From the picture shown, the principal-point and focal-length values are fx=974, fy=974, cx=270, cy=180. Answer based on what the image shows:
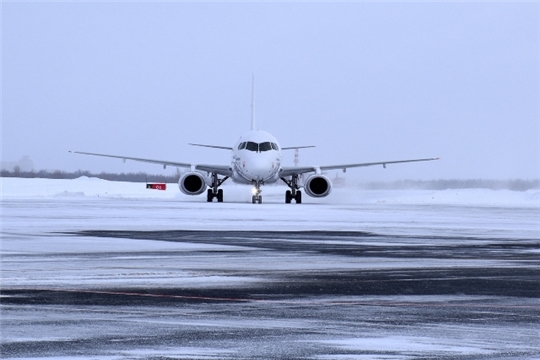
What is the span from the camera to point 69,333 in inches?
269

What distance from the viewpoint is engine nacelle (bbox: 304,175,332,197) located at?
45219 millimetres

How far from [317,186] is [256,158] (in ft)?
12.6

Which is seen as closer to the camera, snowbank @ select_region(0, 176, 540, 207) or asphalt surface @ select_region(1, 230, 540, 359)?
asphalt surface @ select_region(1, 230, 540, 359)

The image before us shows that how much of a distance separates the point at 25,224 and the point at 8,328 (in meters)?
14.7

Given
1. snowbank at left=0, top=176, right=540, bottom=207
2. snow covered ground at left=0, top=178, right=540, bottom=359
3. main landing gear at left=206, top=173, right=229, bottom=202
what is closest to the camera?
snow covered ground at left=0, top=178, right=540, bottom=359

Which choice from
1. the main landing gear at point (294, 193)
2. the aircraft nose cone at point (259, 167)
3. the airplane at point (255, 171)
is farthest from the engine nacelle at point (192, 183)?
the main landing gear at point (294, 193)

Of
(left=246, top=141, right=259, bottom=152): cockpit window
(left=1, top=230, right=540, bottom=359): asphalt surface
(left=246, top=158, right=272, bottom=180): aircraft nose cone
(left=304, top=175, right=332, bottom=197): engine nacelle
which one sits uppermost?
(left=246, top=141, right=259, bottom=152): cockpit window

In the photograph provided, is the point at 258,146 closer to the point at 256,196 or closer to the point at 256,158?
the point at 256,158

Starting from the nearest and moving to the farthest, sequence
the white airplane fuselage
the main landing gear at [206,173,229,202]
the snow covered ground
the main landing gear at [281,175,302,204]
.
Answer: the snow covered ground, the white airplane fuselage, the main landing gear at [206,173,229,202], the main landing gear at [281,175,302,204]

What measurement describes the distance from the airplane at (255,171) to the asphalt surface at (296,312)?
29.7 m

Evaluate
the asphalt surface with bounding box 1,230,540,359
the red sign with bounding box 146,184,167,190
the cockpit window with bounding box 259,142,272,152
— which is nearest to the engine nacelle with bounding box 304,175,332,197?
the cockpit window with bounding box 259,142,272,152

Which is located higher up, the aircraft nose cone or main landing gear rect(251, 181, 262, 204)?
the aircraft nose cone

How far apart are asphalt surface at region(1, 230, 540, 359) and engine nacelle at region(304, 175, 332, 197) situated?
103 ft

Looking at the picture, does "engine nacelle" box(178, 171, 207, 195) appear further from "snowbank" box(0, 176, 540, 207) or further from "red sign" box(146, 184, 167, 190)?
"red sign" box(146, 184, 167, 190)
